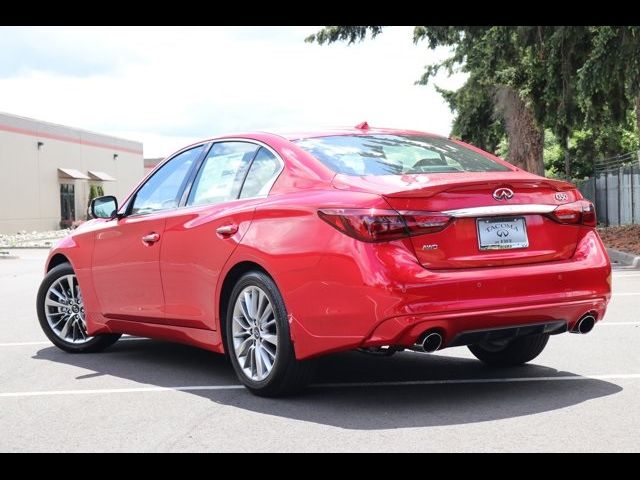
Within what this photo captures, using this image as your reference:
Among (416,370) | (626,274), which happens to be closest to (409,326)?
(416,370)

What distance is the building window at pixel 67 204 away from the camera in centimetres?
5772

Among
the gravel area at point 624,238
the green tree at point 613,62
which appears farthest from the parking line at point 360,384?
the gravel area at point 624,238

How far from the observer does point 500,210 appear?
19.7ft

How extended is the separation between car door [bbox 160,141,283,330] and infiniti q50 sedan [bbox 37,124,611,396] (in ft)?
0.04


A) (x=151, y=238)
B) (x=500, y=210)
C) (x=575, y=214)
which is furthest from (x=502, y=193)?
(x=151, y=238)

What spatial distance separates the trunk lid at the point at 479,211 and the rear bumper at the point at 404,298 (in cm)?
7

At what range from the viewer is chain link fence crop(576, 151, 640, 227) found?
27.2 metres

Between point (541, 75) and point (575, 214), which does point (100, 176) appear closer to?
point (541, 75)

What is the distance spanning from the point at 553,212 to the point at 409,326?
1.22m

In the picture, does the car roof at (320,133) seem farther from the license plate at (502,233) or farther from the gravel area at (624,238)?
the gravel area at (624,238)

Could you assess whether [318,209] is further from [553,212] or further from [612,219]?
[612,219]

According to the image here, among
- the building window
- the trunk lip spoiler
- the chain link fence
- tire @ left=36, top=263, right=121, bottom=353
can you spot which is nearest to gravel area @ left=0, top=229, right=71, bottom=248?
the building window

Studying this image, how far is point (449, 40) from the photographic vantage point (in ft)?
Answer: 98.1

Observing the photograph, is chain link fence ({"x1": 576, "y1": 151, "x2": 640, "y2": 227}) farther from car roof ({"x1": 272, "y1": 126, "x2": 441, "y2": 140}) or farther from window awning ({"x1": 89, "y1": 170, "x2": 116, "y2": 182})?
window awning ({"x1": 89, "y1": 170, "x2": 116, "y2": 182})
